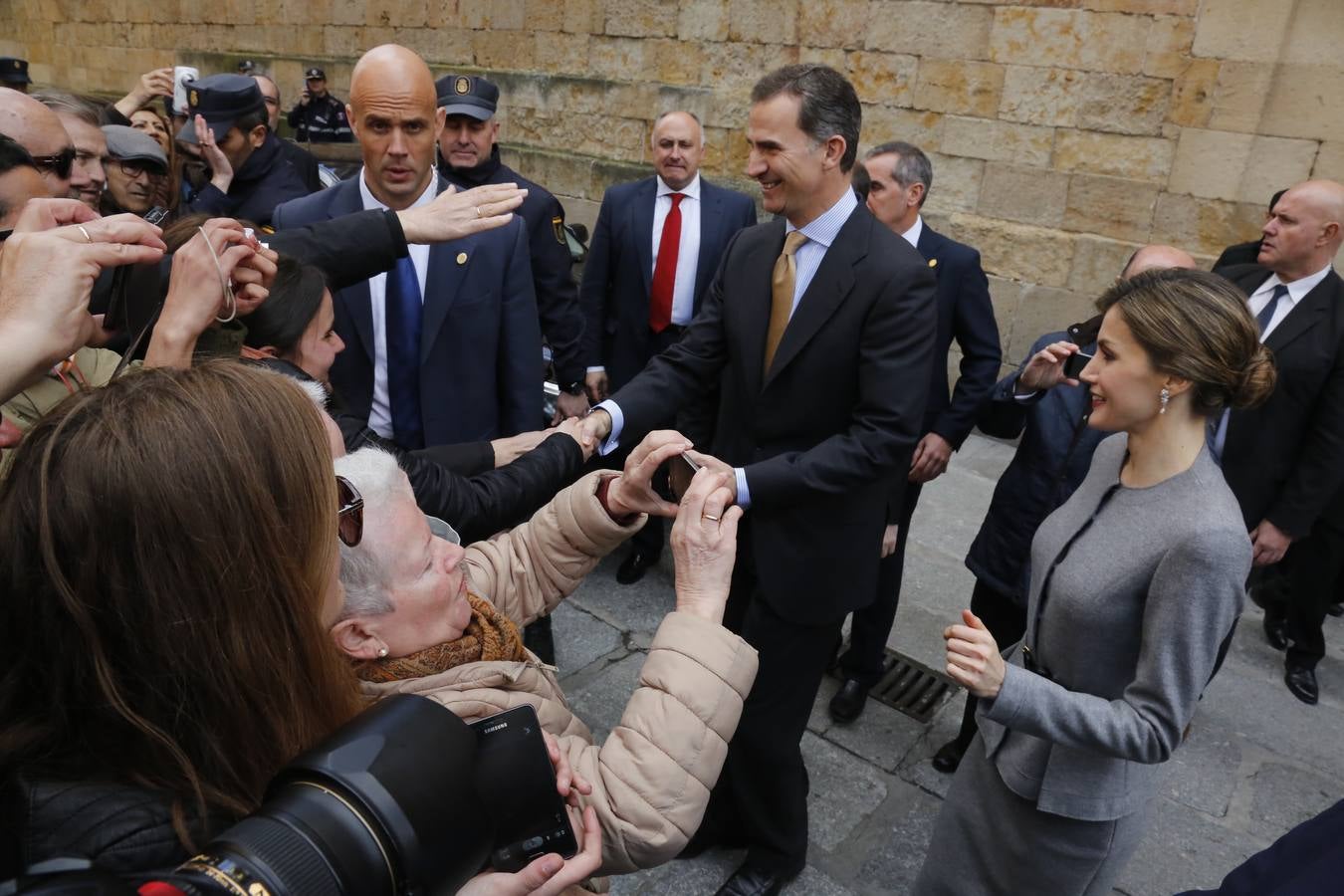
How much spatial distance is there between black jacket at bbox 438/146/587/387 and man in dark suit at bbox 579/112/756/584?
38cm

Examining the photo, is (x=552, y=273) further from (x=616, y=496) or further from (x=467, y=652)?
(x=467, y=652)

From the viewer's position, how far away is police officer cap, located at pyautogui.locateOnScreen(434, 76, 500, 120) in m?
4.09

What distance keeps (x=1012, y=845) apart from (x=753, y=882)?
90 cm

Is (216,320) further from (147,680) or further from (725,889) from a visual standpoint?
(725,889)

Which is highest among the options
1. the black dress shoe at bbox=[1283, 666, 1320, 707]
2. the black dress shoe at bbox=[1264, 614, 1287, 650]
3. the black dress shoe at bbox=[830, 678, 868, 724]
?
the black dress shoe at bbox=[830, 678, 868, 724]

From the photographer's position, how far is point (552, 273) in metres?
3.87

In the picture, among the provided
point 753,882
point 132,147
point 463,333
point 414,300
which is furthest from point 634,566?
point 132,147

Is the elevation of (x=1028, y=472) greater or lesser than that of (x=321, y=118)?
lesser

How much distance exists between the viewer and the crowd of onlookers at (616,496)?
941mm

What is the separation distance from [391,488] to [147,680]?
54 cm

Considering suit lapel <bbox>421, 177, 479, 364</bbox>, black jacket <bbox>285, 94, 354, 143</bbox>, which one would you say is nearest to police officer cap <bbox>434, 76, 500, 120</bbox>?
suit lapel <bbox>421, 177, 479, 364</bbox>

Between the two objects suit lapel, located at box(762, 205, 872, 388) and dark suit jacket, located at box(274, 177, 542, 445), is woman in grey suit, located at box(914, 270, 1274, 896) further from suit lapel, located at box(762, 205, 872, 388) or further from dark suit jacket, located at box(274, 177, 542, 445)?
dark suit jacket, located at box(274, 177, 542, 445)

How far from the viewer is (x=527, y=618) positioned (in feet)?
5.84

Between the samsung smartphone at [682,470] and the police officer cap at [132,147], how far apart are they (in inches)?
145
